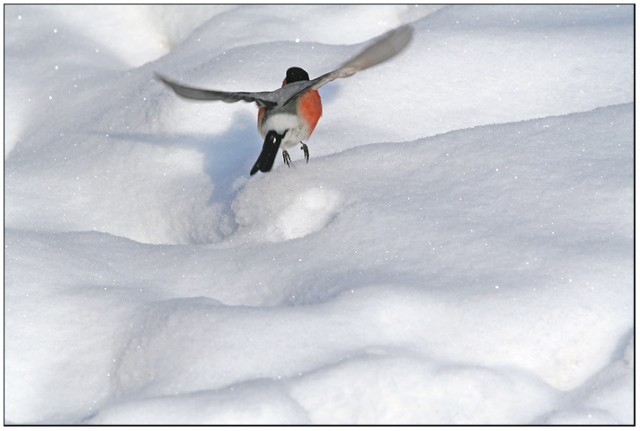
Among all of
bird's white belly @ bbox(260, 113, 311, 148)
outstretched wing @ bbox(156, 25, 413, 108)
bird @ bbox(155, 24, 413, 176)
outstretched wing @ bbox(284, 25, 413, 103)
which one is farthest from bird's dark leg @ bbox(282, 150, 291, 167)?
outstretched wing @ bbox(284, 25, 413, 103)

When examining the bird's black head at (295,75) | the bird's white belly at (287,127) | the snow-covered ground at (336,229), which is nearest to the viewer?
the snow-covered ground at (336,229)

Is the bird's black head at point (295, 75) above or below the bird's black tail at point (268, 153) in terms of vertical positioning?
above

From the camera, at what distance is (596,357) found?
2129 mm

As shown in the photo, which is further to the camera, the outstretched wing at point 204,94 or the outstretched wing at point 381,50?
the outstretched wing at point 204,94

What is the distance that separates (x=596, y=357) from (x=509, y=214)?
0.60 m

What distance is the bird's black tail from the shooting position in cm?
296

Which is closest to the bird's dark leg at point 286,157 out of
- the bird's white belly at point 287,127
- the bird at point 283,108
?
the bird at point 283,108

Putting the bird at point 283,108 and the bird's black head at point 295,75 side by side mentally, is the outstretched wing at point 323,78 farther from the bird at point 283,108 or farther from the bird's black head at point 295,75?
the bird's black head at point 295,75

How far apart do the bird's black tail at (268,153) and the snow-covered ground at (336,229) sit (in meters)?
0.12

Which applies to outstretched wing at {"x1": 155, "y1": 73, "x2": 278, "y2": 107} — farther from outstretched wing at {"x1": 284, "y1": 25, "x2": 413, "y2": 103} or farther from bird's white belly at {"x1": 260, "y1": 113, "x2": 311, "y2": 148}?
outstretched wing at {"x1": 284, "y1": 25, "x2": 413, "y2": 103}

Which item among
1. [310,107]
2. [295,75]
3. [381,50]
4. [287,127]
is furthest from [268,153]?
[381,50]

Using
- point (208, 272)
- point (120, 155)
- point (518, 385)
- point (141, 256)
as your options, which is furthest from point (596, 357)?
point (120, 155)

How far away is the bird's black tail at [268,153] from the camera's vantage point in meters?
2.96

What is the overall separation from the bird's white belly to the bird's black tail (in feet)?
0.08
